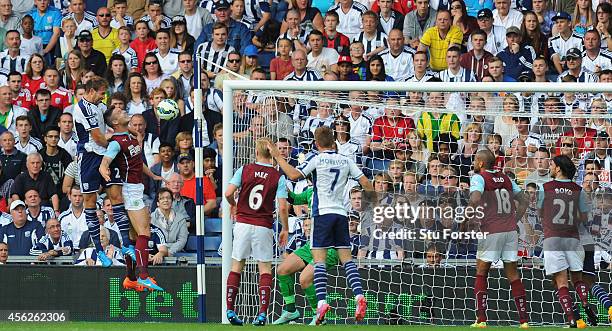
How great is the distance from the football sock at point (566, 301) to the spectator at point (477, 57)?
444 centimetres

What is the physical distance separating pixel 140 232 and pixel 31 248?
2858 mm

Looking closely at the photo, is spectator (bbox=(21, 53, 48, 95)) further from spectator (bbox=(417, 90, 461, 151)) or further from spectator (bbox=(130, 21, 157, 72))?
spectator (bbox=(417, 90, 461, 151))

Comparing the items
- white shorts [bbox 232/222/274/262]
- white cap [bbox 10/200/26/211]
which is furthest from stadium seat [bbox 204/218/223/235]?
white shorts [bbox 232/222/274/262]

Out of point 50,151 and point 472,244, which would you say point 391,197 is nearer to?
point 472,244

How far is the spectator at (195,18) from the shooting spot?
18.3 meters

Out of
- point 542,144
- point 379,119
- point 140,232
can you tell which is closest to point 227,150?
point 140,232

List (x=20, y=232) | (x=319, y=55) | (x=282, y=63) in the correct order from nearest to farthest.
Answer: (x=20, y=232), (x=282, y=63), (x=319, y=55)

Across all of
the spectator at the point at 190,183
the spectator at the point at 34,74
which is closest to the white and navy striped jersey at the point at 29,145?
the spectator at the point at 34,74

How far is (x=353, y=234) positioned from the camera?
14.0 meters

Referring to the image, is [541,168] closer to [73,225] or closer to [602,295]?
[602,295]

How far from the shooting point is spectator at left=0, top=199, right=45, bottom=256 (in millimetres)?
15898

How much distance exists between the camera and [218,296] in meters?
14.7

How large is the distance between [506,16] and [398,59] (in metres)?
1.60

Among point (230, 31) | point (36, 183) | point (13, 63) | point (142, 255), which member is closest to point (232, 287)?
point (142, 255)
